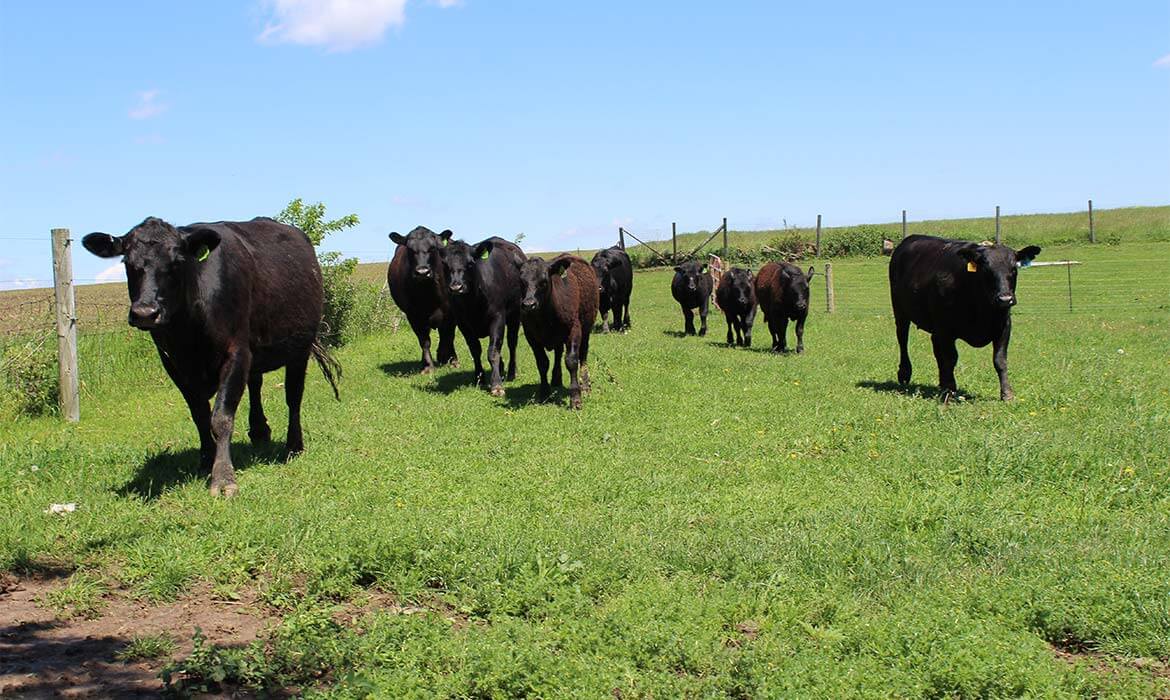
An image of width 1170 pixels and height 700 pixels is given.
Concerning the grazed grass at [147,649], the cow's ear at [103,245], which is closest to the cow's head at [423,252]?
the cow's ear at [103,245]

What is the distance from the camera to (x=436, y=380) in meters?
15.2

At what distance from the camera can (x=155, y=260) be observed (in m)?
7.73

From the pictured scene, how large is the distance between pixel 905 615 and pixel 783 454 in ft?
13.4

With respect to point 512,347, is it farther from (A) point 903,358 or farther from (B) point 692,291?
(B) point 692,291

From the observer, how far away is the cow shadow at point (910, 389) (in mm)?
13101

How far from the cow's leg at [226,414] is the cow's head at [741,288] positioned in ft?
43.0

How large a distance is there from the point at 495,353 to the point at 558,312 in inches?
62.7

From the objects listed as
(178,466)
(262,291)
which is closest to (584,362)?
(262,291)

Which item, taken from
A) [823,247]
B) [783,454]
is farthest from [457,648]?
[823,247]

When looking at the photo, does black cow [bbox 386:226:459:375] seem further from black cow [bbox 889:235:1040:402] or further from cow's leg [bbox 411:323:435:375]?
black cow [bbox 889:235:1040:402]

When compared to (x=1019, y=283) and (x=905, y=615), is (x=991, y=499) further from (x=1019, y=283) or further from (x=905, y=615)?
(x=1019, y=283)

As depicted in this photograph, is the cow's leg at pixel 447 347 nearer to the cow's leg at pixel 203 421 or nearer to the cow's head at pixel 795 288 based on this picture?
the cow's head at pixel 795 288

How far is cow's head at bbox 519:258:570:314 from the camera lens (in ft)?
41.2

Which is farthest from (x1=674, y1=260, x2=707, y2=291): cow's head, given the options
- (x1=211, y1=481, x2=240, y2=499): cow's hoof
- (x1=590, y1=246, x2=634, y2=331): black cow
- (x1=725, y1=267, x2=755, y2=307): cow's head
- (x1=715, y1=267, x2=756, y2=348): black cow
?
(x1=211, y1=481, x2=240, y2=499): cow's hoof
